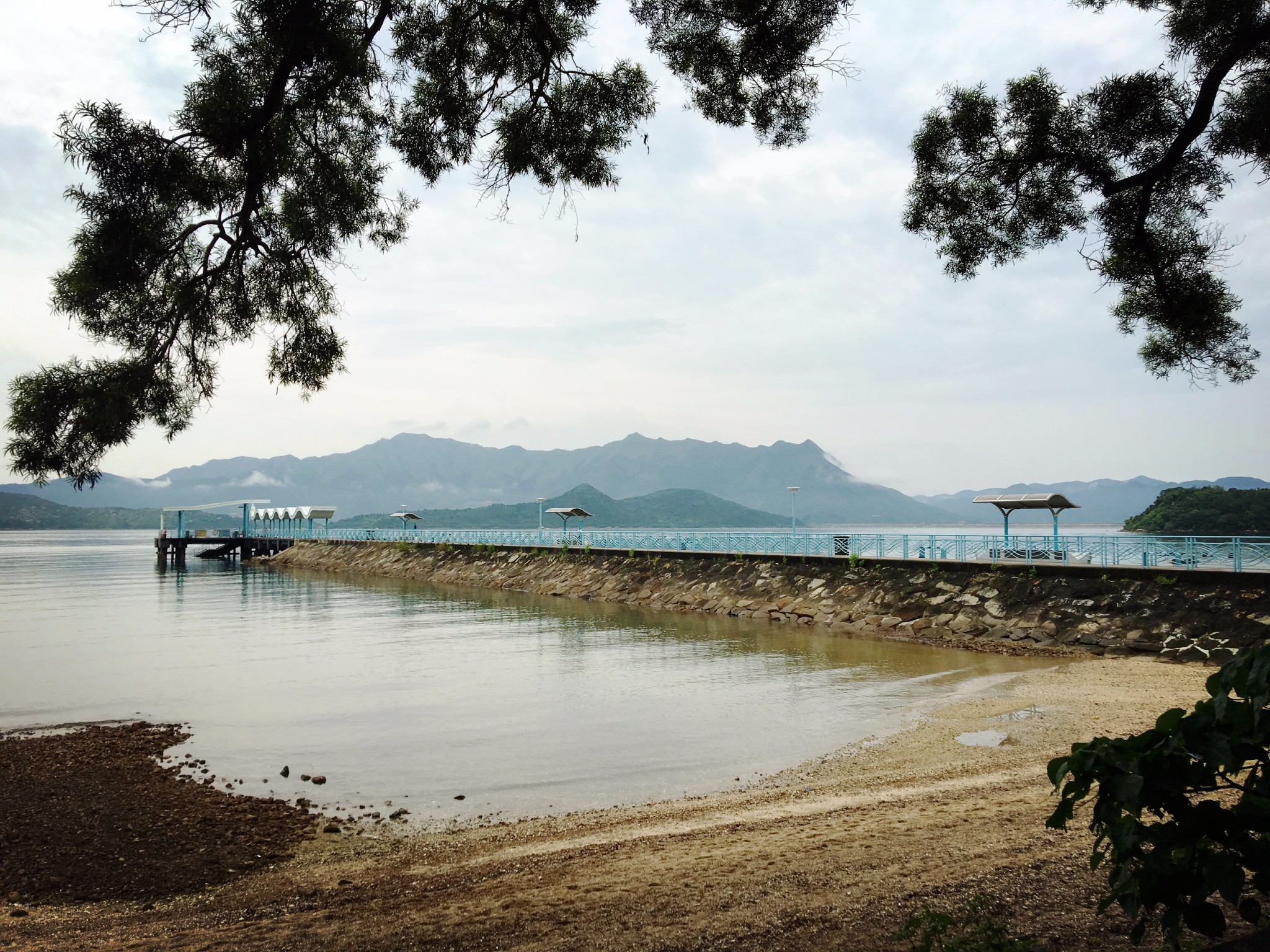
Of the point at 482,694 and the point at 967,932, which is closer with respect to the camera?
the point at 967,932

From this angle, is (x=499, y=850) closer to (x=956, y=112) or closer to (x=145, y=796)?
(x=145, y=796)

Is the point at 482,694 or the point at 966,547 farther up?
the point at 966,547

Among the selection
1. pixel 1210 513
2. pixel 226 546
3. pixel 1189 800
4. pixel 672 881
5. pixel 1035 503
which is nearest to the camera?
pixel 1189 800

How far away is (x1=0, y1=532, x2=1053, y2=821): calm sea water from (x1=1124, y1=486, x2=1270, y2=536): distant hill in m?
37.9

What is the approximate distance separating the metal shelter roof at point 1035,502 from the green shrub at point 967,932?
27.4 m

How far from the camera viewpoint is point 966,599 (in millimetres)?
25875

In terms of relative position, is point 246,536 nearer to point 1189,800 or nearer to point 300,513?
point 300,513

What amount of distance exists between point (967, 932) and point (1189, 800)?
2.21 meters

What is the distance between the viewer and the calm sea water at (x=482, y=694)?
1133cm

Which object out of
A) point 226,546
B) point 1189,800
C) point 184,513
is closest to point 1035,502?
point 1189,800

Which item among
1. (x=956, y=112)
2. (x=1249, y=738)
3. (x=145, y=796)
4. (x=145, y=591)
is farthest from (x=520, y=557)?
(x=1249, y=738)

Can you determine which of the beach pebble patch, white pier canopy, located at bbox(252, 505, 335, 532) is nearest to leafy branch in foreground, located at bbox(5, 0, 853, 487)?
the beach pebble patch

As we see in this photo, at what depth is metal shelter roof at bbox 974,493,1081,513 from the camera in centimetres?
2945

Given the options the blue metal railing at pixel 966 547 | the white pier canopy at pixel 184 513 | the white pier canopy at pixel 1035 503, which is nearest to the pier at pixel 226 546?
the white pier canopy at pixel 184 513
